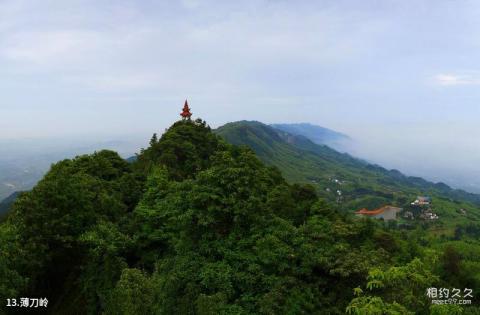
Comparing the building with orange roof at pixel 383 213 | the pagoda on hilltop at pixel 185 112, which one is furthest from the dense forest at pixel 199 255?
the building with orange roof at pixel 383 213

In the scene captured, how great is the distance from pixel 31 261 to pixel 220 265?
10.6 metres

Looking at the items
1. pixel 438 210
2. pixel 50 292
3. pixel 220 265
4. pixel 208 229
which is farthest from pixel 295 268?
pixel 438 210

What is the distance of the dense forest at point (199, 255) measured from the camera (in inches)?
615

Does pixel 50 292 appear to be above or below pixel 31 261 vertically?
below

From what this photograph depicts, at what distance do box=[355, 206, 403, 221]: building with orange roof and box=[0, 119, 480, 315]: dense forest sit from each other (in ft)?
428

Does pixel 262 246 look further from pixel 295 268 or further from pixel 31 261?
pixel 31 261

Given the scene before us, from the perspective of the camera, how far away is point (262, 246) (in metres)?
18.3

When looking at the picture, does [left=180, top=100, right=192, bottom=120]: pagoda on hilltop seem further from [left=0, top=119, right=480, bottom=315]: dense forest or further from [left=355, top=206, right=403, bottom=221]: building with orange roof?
[left=355, top=206, right=403, bottom=221]: building with orange roof

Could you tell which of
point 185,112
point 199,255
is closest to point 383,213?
point 185,112

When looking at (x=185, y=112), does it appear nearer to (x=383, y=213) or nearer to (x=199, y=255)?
(x=199, y=255)

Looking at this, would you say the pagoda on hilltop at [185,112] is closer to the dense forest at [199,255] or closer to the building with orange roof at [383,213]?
the dense forest at [199,255]

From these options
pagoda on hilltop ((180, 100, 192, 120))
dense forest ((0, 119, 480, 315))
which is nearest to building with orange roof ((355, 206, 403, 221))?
pagoda on hilltop ((180, 100, 192, 120))

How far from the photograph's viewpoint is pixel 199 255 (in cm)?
A: 1884

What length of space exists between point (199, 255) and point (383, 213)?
150091 mm
